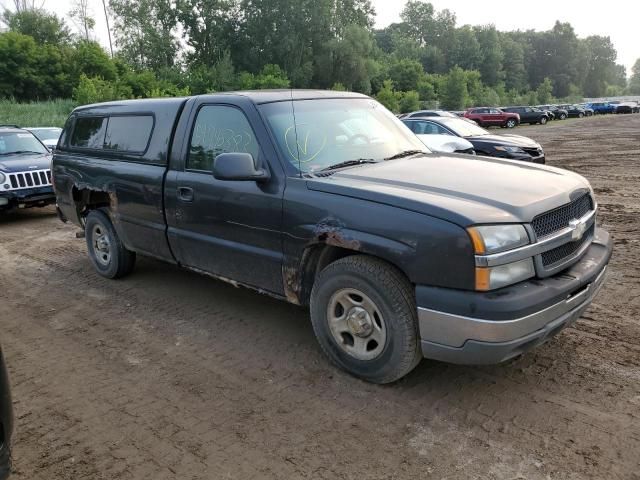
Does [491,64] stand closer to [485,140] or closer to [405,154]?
[485,140]

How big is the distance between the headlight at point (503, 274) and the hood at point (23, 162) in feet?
29.7

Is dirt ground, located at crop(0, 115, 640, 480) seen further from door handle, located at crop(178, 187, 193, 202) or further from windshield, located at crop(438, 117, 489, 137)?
windshield, located at crop(438, 117, 489, 137)

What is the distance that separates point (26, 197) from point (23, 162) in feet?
2.65

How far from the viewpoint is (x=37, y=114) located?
29.1 m

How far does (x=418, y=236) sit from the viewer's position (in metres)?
3.00

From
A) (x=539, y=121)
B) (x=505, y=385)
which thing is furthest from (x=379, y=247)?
(x=539, y=121)

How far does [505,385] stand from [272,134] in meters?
2.35

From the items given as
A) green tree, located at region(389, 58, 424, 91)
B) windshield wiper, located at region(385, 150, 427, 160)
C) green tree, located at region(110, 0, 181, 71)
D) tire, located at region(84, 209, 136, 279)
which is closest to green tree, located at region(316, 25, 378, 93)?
green tree, located at region(389, 58, 424, 91)

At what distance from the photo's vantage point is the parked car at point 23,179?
9.23m

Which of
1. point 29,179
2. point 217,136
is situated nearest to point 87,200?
point 217,136

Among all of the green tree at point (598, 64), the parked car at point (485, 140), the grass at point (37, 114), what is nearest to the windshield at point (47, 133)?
the parked car at point (485, 140)

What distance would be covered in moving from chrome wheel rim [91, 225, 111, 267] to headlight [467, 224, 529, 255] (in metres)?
4.31

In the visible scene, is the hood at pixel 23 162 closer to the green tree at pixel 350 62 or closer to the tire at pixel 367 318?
the tire at pixel 367 318

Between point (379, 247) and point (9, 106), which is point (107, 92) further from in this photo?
point (379, 247)
